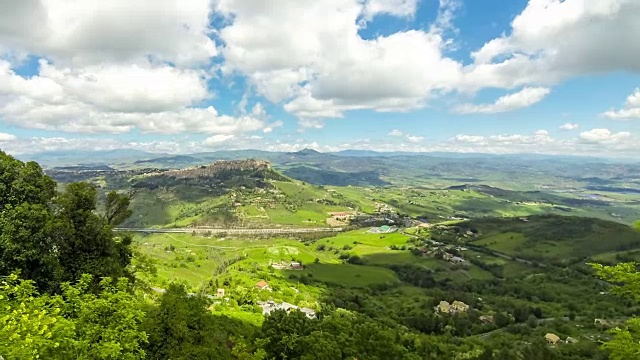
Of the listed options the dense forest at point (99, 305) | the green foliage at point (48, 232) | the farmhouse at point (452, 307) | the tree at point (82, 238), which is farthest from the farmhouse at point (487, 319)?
the tree at point (82, 238)

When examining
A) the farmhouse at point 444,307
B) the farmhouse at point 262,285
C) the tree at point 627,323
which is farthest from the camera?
the farmhouse at point 262,285

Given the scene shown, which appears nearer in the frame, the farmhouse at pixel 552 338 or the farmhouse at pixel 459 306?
the farmhouse at pixel 552 338

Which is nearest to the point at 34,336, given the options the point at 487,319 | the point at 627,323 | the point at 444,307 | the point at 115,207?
the point at 115,207

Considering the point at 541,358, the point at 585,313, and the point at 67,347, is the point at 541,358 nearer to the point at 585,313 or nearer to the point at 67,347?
the point at 585,313

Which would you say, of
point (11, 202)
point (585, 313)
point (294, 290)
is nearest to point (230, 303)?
point (294, 290)

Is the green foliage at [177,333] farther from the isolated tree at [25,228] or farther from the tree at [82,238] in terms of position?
the isolated tree at [25,228]

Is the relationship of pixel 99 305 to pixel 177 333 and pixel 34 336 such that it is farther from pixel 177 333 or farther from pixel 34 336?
pixel 177 333

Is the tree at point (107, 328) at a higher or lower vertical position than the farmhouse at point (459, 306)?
higher

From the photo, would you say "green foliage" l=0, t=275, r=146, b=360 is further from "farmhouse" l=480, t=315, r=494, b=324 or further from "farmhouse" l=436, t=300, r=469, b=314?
"farmhouse" l=480, t=315, r=494, b=324

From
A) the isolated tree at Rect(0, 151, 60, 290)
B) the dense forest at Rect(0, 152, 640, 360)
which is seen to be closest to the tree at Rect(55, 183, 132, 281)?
the dense forest at Rect(0, 152, 640, 360)

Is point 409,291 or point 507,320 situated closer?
point 507,320

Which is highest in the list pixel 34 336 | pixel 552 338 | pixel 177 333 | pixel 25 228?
pixel 25 228
